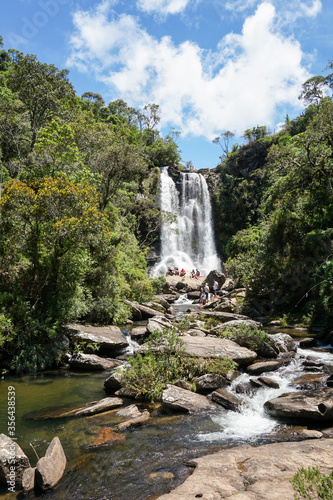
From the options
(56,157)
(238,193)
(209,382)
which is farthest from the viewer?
(238,193)

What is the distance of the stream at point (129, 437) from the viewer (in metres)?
4.21

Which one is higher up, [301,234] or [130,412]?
[301,234]

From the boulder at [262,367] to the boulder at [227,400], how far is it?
167 centimetres

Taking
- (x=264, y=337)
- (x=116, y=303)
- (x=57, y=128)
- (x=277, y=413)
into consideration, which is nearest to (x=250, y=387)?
(x=277, y=413)

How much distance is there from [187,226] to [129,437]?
3578cm

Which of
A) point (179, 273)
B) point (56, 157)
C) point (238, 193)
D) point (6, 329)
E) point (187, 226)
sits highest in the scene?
point (238, 193)

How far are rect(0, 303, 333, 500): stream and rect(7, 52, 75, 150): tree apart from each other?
1532cm

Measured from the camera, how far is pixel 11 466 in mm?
4324

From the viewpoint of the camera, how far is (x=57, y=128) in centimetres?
1395

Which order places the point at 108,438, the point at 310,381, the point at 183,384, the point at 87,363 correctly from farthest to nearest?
the point at 87,363 → the point at 310,381 → the point at 183,384 → the point at 108,438

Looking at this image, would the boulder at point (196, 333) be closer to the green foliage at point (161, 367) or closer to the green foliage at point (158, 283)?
the green foliage at point (161, 367)

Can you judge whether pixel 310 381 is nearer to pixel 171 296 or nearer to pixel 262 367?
pixel 262 367

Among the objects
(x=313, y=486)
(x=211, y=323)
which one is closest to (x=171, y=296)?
(x=211, y=323)

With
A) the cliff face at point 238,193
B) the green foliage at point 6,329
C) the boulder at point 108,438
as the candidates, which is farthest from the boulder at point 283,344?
the cliff face at point 238,193
